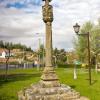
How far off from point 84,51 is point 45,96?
57.4m

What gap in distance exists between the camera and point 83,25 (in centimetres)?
7150

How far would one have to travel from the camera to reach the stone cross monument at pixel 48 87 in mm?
16625

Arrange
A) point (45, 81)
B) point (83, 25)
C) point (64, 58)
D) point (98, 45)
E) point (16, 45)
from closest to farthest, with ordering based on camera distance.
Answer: point (45, 81) → point (98, 45) → point (83, 25) → point (64, 58) → point (16, 45)

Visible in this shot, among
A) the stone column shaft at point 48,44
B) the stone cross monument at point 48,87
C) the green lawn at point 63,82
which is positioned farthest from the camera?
the green lawn at point 63,82

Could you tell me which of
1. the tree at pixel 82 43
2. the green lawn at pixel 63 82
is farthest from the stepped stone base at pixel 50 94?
the tree at pixel 82 43

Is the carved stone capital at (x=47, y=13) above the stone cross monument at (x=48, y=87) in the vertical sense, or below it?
above

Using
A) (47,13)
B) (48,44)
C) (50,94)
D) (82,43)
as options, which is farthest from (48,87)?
(82,43)

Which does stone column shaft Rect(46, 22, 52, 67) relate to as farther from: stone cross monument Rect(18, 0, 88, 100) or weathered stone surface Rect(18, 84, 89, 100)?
weathered stone surface Rect(18, 84, 89, 100)

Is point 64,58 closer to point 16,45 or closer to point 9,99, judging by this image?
point 16,45

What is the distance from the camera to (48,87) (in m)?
17.5

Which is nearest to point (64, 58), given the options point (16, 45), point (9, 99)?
point (16, 45)

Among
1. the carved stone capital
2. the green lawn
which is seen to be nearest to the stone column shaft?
the carved stone capital

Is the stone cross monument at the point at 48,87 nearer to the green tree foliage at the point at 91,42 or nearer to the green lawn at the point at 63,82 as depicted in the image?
the green lawn at the point at 63,82

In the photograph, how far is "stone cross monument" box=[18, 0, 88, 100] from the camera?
16625mm
